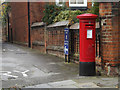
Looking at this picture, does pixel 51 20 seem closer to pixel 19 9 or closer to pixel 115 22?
pixel 115 22

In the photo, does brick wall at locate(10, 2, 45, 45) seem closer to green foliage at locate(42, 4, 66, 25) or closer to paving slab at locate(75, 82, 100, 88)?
green foliage at locate(42, 4, 66, 25)

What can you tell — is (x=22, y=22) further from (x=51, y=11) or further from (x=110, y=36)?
(x=110, y=36)

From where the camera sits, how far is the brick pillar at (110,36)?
23.1ft

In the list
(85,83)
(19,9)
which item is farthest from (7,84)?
(19,9)

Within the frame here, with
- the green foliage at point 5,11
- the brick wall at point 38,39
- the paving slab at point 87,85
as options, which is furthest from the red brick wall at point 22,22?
the paving slab at point 87,85

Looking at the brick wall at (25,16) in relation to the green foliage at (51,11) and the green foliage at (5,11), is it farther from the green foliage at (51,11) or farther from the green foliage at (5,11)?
the green foliage at (5,11)

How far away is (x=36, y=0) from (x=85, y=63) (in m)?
13.6

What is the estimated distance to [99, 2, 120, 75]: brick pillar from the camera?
7035mm

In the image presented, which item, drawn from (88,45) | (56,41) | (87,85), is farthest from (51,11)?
(87,85)

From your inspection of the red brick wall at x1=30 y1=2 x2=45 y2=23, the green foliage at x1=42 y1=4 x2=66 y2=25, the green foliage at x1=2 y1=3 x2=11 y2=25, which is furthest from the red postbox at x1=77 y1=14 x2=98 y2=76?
the green foliage at x1=2 y1=3 x2=11 y2=25

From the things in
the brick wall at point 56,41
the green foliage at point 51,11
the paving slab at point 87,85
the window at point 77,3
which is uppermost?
the window at point 77,3

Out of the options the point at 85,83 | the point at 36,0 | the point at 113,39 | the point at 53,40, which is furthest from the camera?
the point at 36,0

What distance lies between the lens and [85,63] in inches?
281

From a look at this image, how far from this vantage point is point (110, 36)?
23.1 ft
